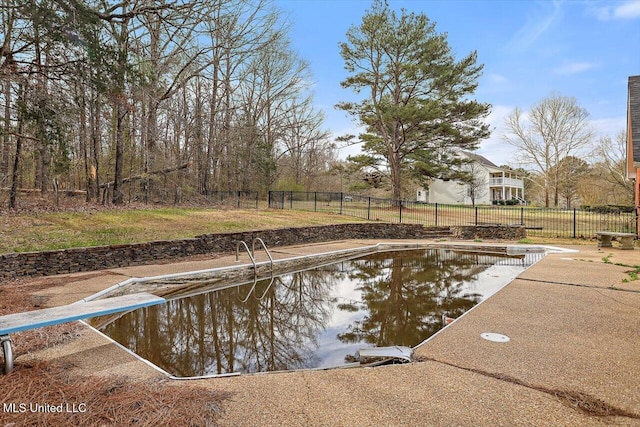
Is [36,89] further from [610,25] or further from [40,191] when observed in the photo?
[610,25]

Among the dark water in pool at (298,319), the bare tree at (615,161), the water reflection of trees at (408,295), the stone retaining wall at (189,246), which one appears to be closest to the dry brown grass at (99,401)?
the dark water in pool at (298,319)

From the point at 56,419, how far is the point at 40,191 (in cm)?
1670

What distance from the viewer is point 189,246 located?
30.5ft

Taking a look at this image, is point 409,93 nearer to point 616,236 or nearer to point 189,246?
point 616,236

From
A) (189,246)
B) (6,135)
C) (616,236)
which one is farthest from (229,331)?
(616,236)

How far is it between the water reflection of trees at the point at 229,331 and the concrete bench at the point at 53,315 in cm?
55

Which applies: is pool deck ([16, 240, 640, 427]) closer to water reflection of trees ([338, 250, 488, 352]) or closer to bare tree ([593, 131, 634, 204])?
water reflection of trees ([338, 250, 488, 352])

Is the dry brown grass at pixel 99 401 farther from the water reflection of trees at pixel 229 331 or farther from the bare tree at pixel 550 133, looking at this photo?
the bare tree at pixel 550 133

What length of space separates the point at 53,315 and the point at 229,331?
A: 6.67 ft

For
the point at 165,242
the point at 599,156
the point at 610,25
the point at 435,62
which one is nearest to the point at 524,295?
the point at 165,242

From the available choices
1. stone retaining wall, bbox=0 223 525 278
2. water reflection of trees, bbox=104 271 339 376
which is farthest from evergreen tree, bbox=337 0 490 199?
water reflection of trees, bbox=104 271 339 376

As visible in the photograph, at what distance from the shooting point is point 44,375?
2676mm

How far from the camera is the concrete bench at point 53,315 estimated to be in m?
2.71

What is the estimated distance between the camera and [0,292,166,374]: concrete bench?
2.71 metres
